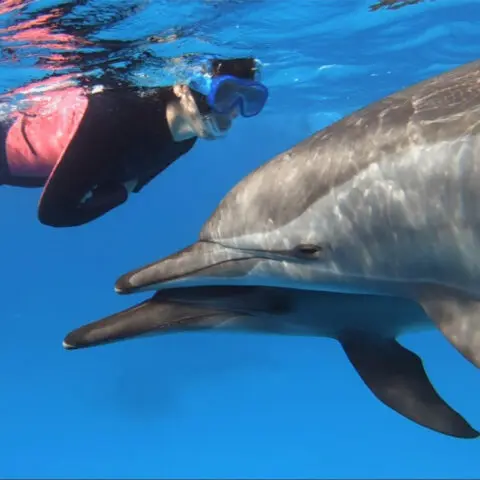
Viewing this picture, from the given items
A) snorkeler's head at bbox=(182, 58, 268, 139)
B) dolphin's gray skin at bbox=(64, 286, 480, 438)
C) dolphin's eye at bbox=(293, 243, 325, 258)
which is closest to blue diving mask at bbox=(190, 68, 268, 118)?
snorkeler's head at bbox=(182, 58, 268, 139)

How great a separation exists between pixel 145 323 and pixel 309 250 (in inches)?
40.6

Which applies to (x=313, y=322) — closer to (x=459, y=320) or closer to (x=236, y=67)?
(x=459, y=320)

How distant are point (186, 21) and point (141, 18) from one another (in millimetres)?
646

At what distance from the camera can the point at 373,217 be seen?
3.07 m

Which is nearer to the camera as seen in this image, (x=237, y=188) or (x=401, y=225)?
(x=401, y=225)

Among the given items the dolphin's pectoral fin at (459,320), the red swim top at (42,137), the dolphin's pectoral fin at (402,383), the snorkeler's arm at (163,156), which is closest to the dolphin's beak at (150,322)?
the dolphin's pectoral fin at (402,383)

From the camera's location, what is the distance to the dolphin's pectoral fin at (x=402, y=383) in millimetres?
3139

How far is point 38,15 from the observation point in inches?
297

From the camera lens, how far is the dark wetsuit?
644 cm

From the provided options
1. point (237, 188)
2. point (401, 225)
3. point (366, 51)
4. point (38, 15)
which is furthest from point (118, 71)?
point (401, 225)

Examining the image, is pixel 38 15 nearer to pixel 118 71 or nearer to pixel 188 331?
pixel 118 71

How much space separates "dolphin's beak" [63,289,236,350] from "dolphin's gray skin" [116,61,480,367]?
199mm

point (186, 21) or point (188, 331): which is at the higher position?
point (186, 21)

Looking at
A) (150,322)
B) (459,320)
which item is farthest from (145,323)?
(459,320)
